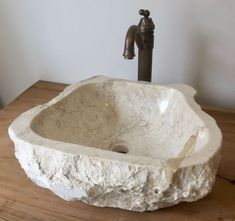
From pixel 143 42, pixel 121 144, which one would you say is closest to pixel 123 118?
pixel 121 144

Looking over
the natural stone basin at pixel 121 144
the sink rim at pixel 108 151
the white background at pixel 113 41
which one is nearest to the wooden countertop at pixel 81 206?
the natural stone basin at pixel 121 144

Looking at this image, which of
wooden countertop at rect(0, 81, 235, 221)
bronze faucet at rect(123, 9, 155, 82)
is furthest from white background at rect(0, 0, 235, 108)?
wooden countertop at rect(0, 81, 235, 221)

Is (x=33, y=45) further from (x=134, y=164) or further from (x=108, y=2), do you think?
(x=134, y=164)

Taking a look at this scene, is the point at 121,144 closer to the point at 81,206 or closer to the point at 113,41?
the point at 81,206

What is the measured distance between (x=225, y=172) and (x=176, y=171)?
9.9 inches

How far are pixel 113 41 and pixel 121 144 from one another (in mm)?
369

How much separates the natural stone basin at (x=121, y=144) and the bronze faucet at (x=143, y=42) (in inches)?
2.4

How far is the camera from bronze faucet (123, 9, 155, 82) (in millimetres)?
731

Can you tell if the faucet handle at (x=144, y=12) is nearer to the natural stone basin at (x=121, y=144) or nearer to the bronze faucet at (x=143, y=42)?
the bronze faucet at (x=143, y=42)

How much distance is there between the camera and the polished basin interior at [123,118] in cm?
74

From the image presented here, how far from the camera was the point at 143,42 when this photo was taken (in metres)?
0.80

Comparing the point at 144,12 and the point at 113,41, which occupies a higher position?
the point at 144,12

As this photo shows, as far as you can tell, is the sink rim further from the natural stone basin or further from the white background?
the white background

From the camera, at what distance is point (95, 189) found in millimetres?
557
